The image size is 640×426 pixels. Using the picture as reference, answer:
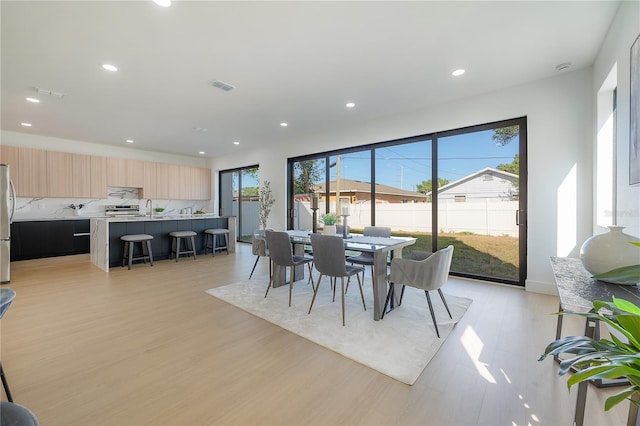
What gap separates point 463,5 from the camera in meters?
2.13

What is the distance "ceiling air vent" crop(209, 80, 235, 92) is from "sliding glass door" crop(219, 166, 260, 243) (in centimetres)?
397

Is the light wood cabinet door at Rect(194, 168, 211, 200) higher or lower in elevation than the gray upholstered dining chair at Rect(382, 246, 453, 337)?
higher

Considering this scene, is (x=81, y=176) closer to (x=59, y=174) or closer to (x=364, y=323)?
(x=59, y=174)

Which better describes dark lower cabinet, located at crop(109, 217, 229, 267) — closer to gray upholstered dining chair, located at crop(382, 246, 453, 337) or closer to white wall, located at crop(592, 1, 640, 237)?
gray upholstered dining chair, located at crop(382, 246, 453, 337)

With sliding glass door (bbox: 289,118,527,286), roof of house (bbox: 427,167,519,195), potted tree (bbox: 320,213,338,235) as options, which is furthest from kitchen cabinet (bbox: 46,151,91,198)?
roof of house (bbox: 427,167,519,195)

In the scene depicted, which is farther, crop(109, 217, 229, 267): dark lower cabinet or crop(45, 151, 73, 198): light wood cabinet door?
crop(45, 151, 73, 198): light wood cabinet door

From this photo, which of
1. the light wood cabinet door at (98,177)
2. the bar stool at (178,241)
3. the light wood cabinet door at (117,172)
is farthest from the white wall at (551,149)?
the light wood cabinet door at (98,177)

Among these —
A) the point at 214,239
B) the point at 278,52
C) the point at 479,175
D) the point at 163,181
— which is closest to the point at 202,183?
the point at 163,181

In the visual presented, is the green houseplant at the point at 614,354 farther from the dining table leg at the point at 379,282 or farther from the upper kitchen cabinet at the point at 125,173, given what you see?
the upper kitchen cabinet at the point at 125,173

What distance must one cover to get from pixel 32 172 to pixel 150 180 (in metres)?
2.16

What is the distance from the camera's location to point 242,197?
Result: 26.7ft

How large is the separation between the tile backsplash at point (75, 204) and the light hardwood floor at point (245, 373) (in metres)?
3.85

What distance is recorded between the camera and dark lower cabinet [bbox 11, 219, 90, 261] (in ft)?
16.3

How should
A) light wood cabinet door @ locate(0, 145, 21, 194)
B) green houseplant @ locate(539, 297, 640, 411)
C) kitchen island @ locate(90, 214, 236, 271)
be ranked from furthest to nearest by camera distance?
light wood cabinet door @ locate(0, 145, 21, 194)
kitchen island @ locate(90, 214, 236, 271)
green houseplant @ locate(539, 297, 640, 411)
